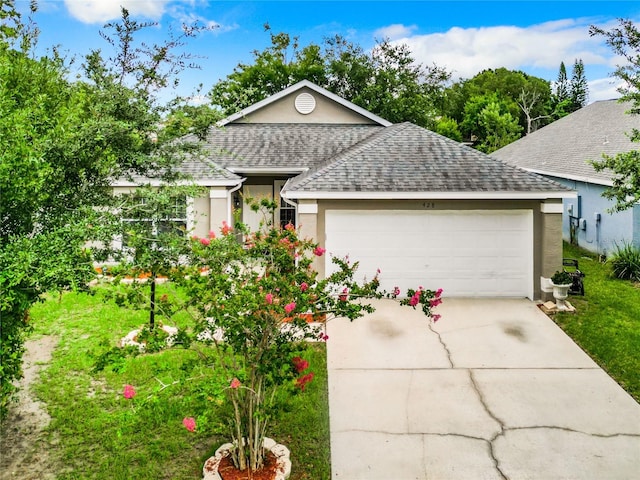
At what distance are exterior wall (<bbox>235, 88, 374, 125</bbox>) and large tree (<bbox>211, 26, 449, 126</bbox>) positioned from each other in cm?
1063

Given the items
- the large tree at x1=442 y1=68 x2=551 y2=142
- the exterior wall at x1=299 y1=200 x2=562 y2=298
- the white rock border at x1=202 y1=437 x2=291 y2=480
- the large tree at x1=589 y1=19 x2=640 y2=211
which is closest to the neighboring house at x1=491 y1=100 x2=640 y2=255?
the exterior wall at x1=299 y1=200 x2=562 y2=298

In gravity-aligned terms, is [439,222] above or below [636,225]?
above

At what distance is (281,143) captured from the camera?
699 inches

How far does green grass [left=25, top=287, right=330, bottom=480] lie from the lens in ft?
15.4

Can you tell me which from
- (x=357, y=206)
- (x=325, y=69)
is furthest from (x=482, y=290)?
(x=325, y=69)

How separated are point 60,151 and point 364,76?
27870 mm

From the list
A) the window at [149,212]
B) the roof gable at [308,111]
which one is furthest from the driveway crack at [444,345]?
the roof gable at [308,111]

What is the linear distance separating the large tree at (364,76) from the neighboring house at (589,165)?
25.7ft

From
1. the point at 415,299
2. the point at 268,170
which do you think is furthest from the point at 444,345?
the point at 268,170

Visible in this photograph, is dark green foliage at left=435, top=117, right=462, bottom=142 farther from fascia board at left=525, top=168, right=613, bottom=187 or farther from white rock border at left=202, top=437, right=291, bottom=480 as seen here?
white rock border at left=202, top=437, right=291, bottom=480

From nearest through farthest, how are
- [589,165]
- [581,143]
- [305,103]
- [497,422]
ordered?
1. [497,422]
2. [589,165]
3. [305,103]
4. [581,143]

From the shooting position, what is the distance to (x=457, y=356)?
27.4 ft

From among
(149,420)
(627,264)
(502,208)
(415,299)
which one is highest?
(502,208)

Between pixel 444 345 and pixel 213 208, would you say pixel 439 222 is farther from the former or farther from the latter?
pixel 213 208
